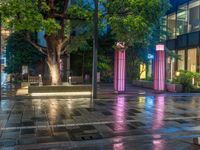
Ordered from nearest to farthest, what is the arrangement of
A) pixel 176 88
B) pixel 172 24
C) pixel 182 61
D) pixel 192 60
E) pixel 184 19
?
pixel 176 88, pixel 192 60, pixel 182 61, pixel 184 19, pixel 172 24

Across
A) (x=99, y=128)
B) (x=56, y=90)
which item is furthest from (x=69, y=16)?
(x=99, y=128)

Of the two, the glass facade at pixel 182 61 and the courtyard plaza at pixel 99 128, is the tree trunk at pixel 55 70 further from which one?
the glass facade at pixel 182 61

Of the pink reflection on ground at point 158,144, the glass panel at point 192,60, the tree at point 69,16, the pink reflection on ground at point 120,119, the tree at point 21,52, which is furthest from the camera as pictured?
the tree at point 21,52

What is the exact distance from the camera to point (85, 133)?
31.5 feet

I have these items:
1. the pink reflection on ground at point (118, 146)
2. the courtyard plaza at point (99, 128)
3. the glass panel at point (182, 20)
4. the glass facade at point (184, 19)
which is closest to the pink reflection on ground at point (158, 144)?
the courtyard plaza at point (99, 128)

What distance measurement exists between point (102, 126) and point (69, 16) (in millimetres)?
11641

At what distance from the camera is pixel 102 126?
34.7 feet

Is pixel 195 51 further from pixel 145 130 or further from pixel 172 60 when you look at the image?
pixel 145 130

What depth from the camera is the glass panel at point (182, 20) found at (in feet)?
121

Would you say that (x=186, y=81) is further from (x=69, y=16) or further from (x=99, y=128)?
(x=99, y=128)

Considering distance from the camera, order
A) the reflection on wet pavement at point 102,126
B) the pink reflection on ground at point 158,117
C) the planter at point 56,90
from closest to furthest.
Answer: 1. the reflection on wet pavement at point 102,126
2. the pink reflection on ground at point 158,117
3. the planter at point 56,90

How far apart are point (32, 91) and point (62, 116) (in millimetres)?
8880

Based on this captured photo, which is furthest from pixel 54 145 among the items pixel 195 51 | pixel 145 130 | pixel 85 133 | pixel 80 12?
pixel 195 51

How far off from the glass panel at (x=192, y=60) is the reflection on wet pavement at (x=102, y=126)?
20.2 m
